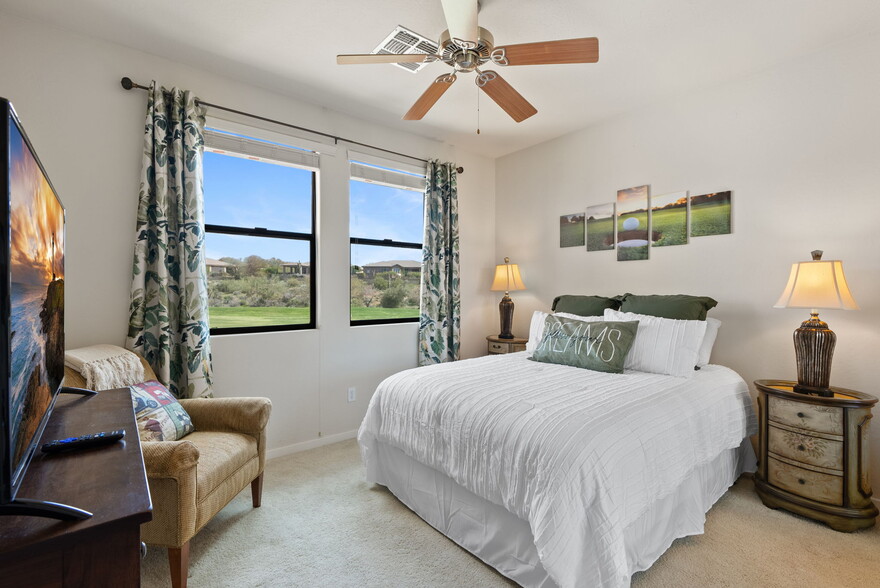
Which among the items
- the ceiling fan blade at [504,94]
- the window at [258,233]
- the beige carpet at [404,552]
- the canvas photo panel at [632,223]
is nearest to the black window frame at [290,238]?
the window at [258,233]

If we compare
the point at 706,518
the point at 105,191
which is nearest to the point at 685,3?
the point at 706,518

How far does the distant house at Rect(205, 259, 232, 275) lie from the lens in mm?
2873

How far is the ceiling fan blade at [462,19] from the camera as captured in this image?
5.39ft

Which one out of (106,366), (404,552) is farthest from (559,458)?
(106,366)

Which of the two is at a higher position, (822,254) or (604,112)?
(604,112)

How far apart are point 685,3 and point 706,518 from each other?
2.68m

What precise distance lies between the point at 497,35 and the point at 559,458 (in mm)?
2241

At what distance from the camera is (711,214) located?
2875 millimetres

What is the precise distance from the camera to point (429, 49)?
92.5 inches

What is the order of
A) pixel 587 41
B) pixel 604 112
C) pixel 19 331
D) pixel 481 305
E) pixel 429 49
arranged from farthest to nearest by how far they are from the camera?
pixel 481 305 < pixel 604 112 < pixel 429 49 < pixel 587 41 < pixel 19 331

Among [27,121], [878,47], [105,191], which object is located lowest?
[105,191]

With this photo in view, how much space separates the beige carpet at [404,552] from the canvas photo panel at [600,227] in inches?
78.4

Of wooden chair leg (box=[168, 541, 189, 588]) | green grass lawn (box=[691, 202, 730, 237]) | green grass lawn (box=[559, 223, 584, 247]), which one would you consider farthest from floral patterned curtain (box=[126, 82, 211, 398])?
green grass lawn (box=[691, 202, 730, 237])

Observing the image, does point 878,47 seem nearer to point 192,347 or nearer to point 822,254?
point 822,254
